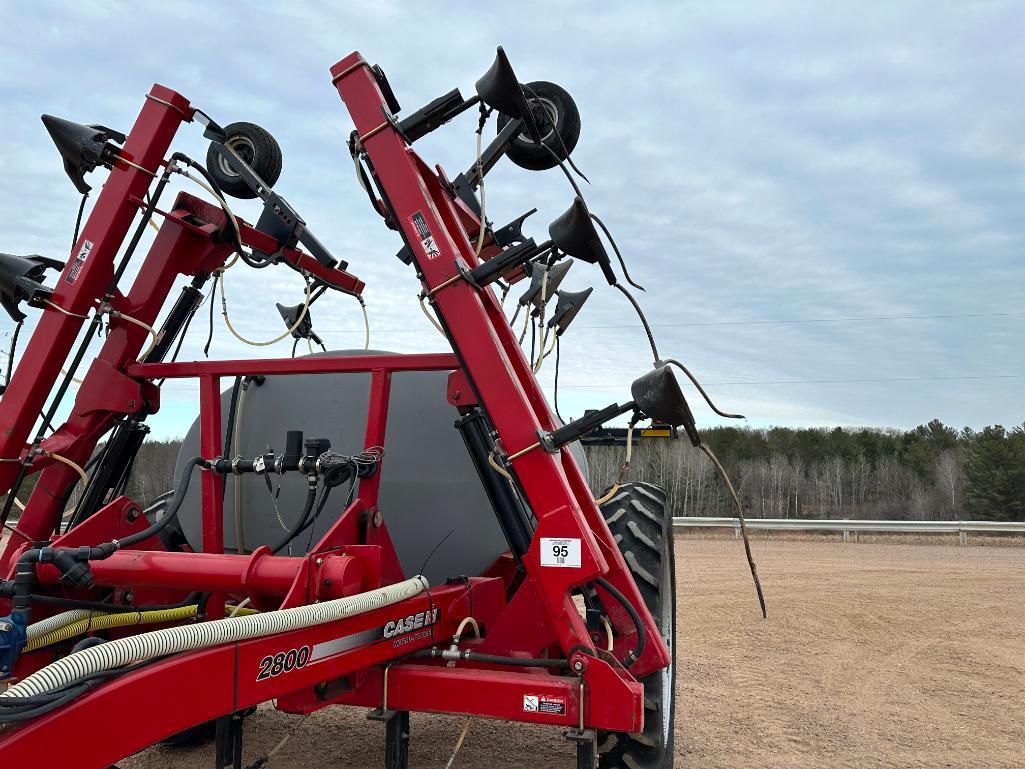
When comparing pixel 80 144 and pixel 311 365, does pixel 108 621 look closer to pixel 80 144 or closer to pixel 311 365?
pixel 311 365

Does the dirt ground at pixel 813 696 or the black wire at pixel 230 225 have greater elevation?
the black wire at pixel 230 225

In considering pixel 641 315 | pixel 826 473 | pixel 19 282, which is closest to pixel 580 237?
pixel 641 315

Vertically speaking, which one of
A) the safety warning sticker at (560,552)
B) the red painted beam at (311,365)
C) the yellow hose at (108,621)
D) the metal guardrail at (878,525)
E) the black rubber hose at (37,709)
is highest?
the red painted beam at (311,365)

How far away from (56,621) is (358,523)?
1.14 meters

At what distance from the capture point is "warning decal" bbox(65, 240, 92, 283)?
3.98 m

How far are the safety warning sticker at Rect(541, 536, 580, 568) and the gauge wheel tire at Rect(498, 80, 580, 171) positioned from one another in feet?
5.43

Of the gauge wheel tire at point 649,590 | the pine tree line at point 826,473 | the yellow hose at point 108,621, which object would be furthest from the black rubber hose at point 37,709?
the pine tree line at point 826,473

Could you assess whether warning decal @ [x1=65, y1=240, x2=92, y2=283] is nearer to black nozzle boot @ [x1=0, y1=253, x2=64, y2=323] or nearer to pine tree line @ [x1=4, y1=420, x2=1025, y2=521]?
black nozzle boot @ [x1=0, y1=253, x2=64, y2=323]

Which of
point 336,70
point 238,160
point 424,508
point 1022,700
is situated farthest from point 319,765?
point 1022,700

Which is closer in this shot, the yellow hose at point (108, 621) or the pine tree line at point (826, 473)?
the yellow hose at point (108, 621)

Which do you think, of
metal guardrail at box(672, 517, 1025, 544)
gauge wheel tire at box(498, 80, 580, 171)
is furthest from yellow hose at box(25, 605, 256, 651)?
metal guardrail at box(672, 517, 1025, 544)

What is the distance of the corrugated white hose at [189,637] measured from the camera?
1.94 metres

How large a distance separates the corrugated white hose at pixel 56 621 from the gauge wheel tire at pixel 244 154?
227cm

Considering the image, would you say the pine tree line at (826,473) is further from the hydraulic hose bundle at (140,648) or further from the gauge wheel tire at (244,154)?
the hydraulic hose bundle at (140,648)
